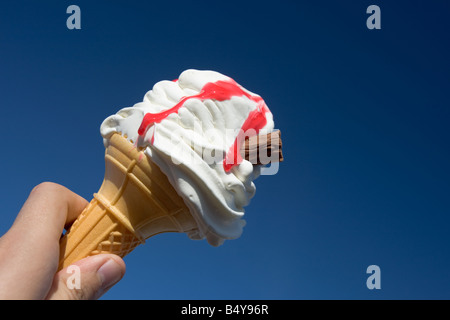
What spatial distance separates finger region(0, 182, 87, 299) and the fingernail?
269 mm

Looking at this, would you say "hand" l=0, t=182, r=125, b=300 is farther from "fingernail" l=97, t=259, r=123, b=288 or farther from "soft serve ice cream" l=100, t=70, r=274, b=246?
"soft serve ice cream" l=100, t=70, r=274, b=246

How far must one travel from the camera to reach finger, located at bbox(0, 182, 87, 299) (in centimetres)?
192

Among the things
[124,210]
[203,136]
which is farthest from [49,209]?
[203,136]

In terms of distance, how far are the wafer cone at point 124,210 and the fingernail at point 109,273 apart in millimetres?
151

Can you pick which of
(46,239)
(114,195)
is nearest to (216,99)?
(114,195)

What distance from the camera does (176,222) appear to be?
2.33 meters

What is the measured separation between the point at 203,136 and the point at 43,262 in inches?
46.1

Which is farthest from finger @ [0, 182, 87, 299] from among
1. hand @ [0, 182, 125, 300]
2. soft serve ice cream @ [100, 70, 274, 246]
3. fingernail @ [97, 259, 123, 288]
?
soft serve ice cream @ [100, 70, 274, 246]

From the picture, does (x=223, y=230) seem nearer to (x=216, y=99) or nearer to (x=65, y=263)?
(x=216, y=99)

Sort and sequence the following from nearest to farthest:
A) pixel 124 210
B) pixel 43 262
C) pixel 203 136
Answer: pixel 43 262 → pixel 203 136 → pixel 124 210

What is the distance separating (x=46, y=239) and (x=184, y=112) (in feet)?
3.66

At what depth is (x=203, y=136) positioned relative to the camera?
2191mm

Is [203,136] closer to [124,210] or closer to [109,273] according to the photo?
[124,210]

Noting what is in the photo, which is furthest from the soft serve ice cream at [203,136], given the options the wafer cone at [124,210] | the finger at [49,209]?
the finger at [49,209]
